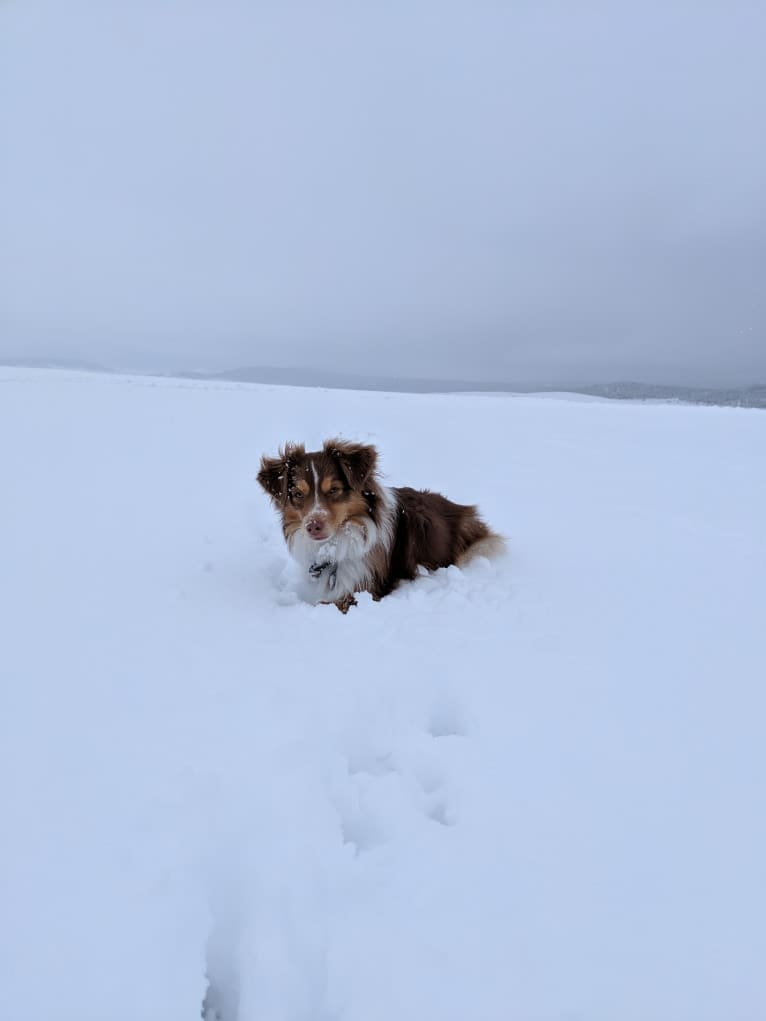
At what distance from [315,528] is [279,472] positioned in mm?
796

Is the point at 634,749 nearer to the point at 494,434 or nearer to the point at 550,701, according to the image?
the point at 550,701

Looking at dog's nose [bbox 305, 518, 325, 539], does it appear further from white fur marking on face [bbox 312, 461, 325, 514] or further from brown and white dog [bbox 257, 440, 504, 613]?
white fur marking on face [bbox 312, 461, 325, 514]

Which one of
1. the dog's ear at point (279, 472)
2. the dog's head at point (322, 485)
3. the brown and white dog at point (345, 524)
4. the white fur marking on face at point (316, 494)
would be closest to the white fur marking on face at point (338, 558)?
the brown and white dog at point (345, 524)

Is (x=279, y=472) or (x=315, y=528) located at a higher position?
(x=279, y=472)

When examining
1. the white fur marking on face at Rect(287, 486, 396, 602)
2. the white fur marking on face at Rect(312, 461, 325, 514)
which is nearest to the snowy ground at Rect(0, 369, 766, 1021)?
the white fur marking on face at Rect(287, 486, 396, 602)

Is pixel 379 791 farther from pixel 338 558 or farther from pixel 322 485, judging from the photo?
pixel 322 485

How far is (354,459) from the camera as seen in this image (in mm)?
4828

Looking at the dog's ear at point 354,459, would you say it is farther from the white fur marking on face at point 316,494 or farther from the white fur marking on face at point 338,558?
the white fur marking on face at point 338,558

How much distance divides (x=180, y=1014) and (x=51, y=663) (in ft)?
6.13

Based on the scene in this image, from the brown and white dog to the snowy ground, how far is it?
349mm

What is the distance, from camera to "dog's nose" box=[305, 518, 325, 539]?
441 cm

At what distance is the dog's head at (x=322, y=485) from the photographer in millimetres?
4566

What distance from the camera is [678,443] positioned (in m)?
12.2

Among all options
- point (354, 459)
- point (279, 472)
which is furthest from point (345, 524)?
point (279, 472)
